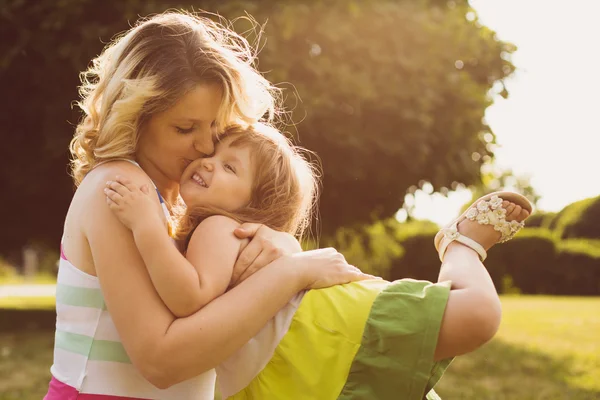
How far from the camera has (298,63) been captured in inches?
326

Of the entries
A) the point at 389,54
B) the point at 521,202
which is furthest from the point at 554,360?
the point at 521,202

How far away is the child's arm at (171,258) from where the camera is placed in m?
1.93

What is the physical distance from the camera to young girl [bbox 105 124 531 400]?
6.20 feet

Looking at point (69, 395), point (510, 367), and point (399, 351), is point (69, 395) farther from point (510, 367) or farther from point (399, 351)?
point (510, 367)

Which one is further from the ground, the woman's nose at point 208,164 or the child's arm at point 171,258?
the woman's nose at point 208,164

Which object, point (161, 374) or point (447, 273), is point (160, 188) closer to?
point (161, 374)

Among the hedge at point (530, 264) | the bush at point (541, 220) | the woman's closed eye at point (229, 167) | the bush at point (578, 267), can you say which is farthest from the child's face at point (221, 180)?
the bush at point (541, 220)

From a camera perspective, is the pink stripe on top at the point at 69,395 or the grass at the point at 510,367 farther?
the grass at the point at 510,367

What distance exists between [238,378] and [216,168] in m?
0.72

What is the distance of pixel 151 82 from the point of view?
223cm

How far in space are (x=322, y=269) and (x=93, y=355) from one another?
714mm

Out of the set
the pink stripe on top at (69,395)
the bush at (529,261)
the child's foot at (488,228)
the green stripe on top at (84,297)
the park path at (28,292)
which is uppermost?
→ the child's foot at (488,228)

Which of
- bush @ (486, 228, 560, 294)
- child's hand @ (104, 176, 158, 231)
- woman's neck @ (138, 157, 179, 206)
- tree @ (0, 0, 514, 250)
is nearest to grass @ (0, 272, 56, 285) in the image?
bush @ (486, 228, 560, 294)

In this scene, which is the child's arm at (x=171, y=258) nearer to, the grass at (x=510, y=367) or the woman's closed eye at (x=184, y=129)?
the woman's closed eye at (x=184, y=129)
